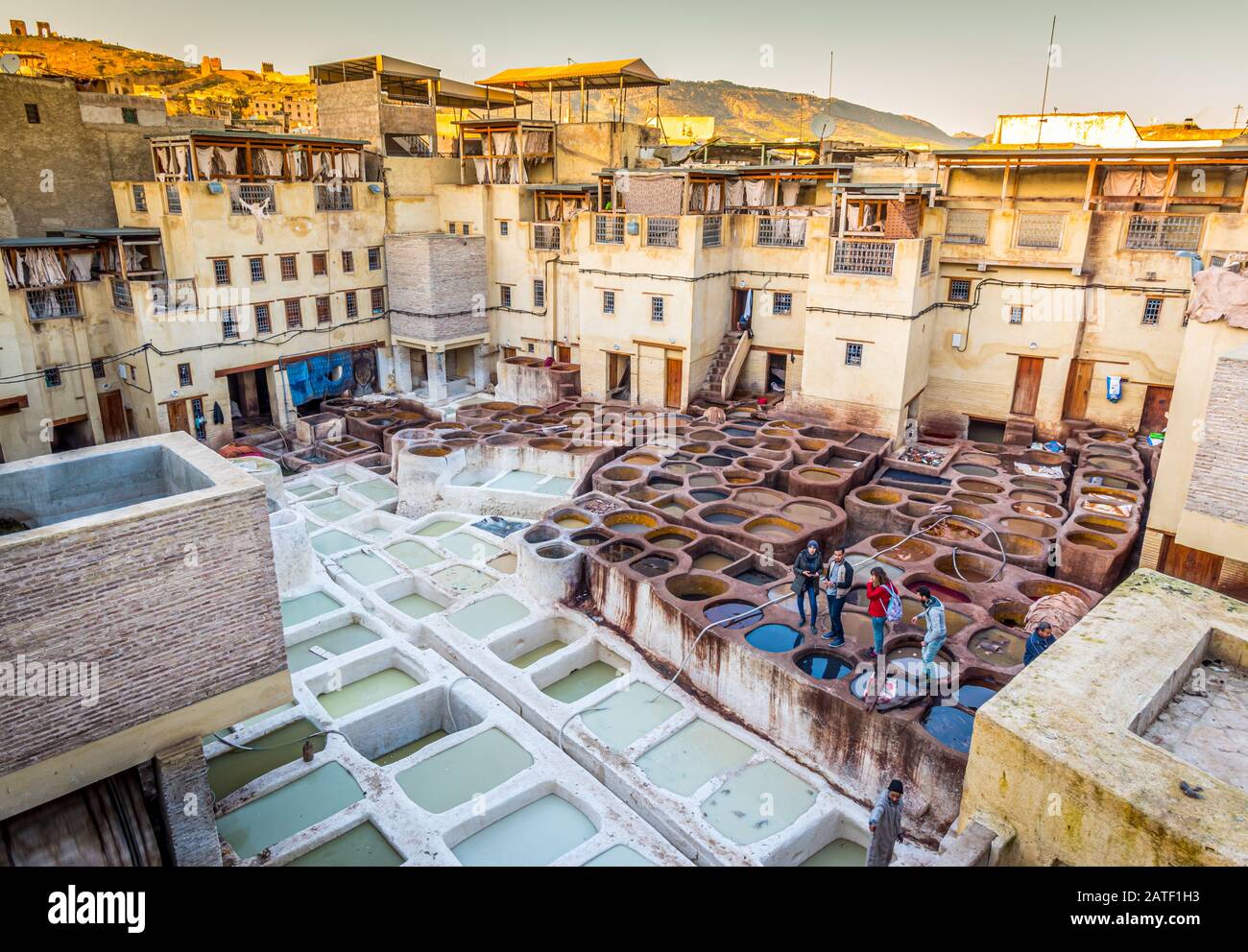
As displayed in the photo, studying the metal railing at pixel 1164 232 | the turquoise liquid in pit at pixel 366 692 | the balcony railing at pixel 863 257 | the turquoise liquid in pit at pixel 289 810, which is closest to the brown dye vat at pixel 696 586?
the turquoise liquid in pit at pixel 366 692

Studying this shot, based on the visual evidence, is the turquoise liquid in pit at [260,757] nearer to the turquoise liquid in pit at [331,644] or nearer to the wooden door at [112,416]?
the turquoise liquid in pit at [331,644]

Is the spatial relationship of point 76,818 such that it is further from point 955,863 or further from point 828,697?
point 828,697

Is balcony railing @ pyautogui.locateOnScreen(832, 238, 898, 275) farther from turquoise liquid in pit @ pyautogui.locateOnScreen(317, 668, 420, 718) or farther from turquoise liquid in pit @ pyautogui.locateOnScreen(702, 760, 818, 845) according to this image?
turquoise liquid in pit @ pyautogui.locateOnScreen(317, 668, 420, 718)

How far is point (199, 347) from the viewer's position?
28.0m

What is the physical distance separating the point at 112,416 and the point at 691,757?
79.8 feet

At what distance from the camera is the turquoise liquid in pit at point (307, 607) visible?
19.0 m

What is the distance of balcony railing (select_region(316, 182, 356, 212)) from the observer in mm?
30953

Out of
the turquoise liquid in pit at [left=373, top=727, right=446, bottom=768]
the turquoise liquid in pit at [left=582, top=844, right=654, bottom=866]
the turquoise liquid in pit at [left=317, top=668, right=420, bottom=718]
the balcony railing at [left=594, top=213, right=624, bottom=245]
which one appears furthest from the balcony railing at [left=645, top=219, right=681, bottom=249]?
the turquoise liquid in pit at [left=582, top=844, right=654, bottom=866]

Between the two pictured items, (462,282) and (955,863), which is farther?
(462,282)

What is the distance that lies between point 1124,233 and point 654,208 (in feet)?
46.3

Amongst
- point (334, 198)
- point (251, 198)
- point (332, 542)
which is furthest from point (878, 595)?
point (334, 198)
